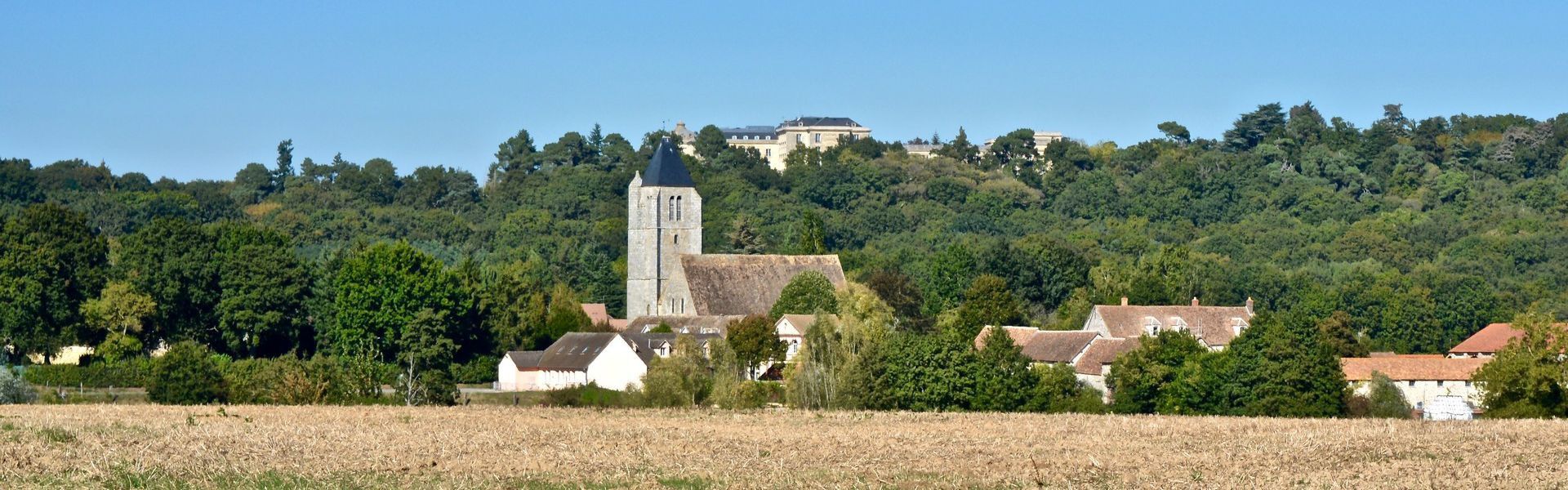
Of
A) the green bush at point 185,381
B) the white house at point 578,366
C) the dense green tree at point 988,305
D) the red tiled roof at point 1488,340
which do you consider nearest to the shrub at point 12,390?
the green bush at point 185,381

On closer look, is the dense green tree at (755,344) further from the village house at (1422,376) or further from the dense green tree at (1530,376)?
the dense green tree at (1530,376)

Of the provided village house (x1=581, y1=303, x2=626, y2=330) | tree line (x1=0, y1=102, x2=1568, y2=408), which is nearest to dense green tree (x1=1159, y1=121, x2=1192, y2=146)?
tree line (x1=0, y1=102, x2=1568, y2=408)

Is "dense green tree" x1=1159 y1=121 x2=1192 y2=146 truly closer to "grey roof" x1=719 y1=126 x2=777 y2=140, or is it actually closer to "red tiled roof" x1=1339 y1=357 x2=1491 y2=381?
"grey roof" x1=719 y1=126 x2=777 y2=140

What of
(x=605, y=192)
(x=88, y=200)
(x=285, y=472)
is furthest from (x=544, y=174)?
(x=285, y=472)

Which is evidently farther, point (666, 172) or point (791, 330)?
point (666, 172)

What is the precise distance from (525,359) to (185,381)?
18257 mm

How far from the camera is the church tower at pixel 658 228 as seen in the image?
81.1 metres

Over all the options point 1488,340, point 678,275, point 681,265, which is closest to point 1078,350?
point 1488,340

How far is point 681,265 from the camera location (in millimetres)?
78812

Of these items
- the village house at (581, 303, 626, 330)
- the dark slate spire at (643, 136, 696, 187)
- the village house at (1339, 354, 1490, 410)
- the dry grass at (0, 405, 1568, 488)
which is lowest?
the dry grass at (0, 405, 1568, 488)

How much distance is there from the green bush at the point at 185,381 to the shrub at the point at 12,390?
8.91 feet

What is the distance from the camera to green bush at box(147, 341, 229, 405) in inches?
1994

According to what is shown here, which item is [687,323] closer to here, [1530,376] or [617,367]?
[617,367]

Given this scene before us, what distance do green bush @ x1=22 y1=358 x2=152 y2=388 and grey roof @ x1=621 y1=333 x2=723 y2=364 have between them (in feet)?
46.2
